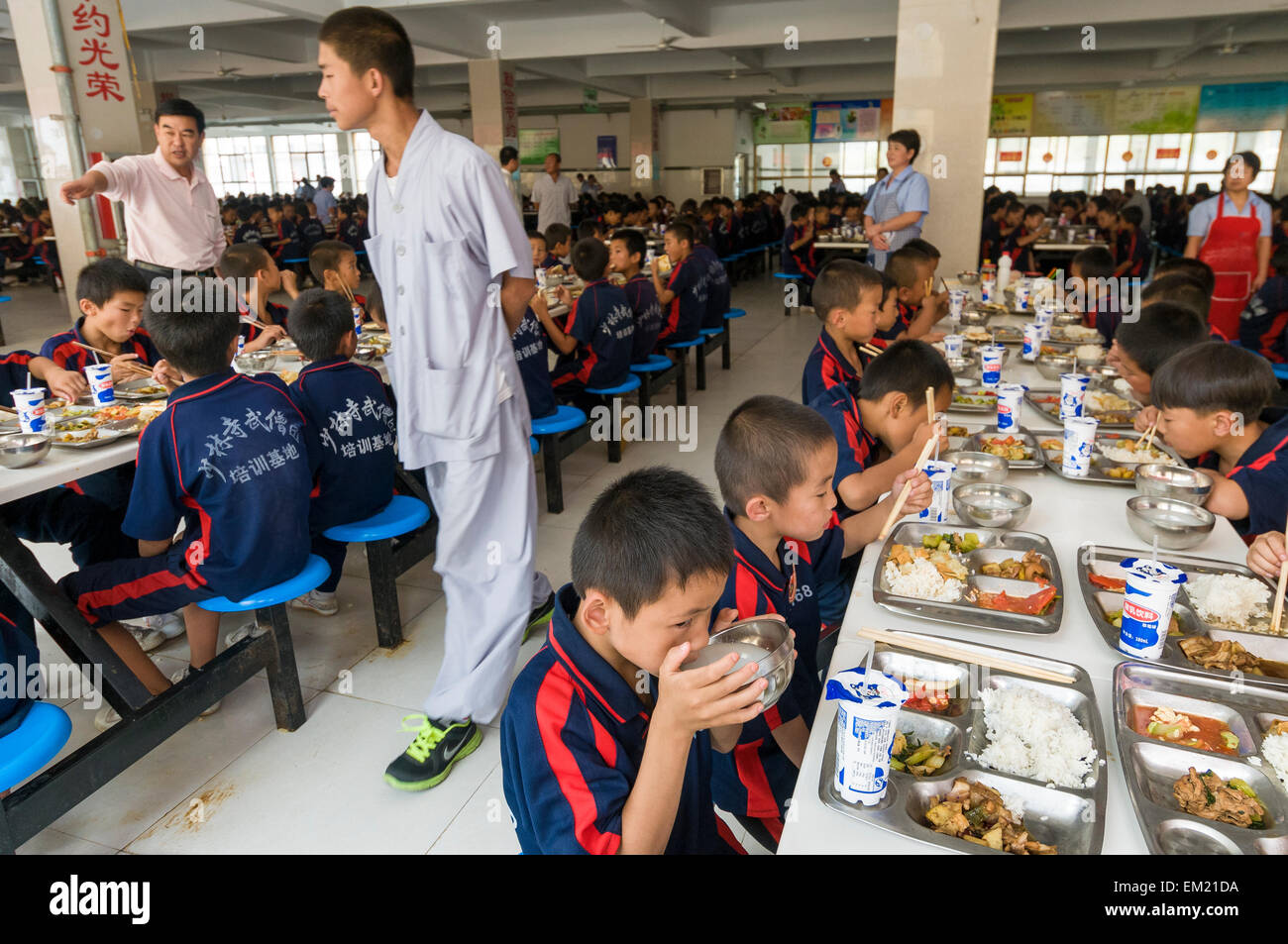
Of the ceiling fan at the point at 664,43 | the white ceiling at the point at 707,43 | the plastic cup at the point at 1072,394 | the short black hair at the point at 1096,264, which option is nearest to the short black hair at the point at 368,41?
the plastic cup at the point at 1072,394

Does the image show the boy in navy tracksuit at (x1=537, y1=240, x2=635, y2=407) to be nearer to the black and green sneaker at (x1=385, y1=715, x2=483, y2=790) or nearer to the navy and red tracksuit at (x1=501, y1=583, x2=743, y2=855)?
the black and green sneaker at (x1=385, y1=715, x2=483, y2=790)

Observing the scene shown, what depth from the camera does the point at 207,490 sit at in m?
1.97

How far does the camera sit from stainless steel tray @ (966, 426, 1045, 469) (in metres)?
2.14

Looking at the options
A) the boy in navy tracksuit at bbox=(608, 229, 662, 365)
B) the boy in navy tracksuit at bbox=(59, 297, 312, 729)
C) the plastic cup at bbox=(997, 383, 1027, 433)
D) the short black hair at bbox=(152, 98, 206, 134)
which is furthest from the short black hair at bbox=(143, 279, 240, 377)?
the boy in navy tracksuit at bbox=(608, 229, 662, 365)

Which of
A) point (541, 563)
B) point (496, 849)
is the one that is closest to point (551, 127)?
point (541, 563)

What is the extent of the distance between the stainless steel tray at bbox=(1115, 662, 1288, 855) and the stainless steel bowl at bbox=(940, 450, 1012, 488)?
874mm

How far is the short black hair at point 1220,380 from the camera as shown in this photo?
1.91 m

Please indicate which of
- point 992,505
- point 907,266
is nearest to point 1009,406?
point 992,505

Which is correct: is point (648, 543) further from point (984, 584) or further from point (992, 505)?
point (992, 505)

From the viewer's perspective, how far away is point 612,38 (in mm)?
10203

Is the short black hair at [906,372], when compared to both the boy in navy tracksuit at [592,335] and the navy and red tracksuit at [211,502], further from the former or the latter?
the boy in navy tracksuit at [592,335]

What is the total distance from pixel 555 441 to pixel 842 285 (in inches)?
60.8

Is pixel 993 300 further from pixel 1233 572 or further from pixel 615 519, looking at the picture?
pixel 615 519
